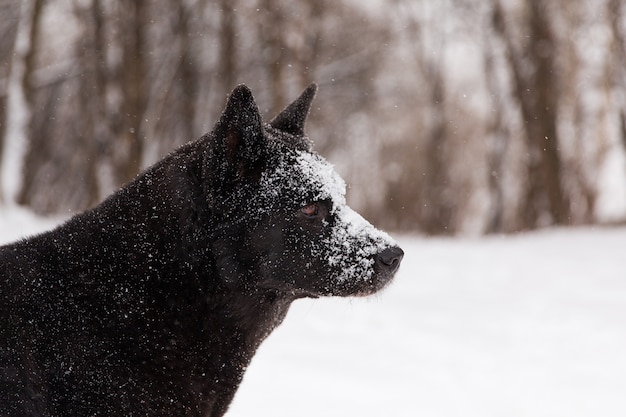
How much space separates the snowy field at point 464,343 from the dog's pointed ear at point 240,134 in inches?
41.3

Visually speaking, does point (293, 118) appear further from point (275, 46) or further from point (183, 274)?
point (275, 46)

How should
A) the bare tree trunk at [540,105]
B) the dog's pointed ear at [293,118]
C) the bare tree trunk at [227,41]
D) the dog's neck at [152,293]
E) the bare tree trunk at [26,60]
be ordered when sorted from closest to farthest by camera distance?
the dog's neck at [152,293], the dog's pointed ear at [293,118], the bare tree trunk at [26,60], the bare tree trunk at [227,41], the bare tree trunk at [540,105]

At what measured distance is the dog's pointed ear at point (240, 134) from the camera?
3125mm

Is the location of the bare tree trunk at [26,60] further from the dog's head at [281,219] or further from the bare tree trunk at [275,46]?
the dog's head at [281,219]

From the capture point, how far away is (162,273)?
315 cm

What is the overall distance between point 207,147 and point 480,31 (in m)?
22.0

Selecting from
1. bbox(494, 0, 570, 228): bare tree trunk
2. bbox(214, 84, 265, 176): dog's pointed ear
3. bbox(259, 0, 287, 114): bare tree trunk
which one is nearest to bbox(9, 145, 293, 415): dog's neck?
bbox(214, 84, 265, 176): dog's pointed ear

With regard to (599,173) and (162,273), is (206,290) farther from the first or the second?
(599,173)

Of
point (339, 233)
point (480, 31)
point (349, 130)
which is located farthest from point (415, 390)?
point (349, 130)

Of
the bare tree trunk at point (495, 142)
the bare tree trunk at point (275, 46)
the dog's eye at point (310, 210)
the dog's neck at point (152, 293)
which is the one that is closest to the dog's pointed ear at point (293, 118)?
the dog's eye at point (310, 210)

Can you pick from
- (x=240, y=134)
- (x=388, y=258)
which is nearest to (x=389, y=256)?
(x=388, y=258)

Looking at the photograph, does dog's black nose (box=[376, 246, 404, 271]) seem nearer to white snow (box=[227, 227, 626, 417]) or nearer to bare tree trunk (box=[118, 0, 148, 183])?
white snow (box=[227, 227, 626, 417])

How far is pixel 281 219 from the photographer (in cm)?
343

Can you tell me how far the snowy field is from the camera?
606cm
